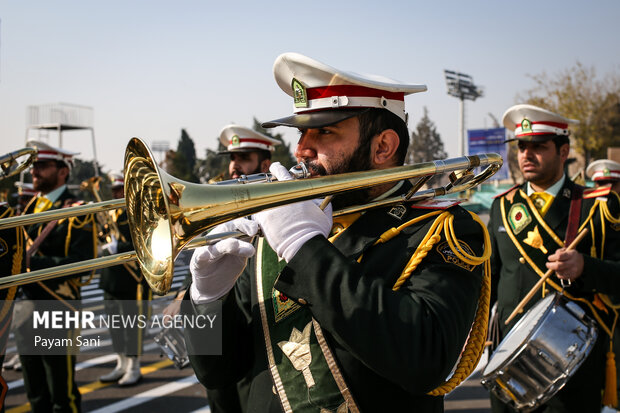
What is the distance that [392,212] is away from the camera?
1854mm

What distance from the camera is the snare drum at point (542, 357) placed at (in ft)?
9.73

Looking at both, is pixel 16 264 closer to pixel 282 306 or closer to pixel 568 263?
pixel 282 306

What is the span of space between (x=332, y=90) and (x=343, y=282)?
0.71m

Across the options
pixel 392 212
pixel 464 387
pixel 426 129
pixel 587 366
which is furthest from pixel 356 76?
pixel 426 129

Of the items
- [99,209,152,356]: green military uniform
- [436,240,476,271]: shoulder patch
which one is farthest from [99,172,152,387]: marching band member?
[436,240,476,271]: shoulder patch

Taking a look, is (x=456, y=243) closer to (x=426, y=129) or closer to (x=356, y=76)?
(x=356, y=76)

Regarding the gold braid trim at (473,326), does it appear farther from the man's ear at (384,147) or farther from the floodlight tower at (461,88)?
the floodlight tower at (461,88)

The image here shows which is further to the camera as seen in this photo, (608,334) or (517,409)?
(608,334)

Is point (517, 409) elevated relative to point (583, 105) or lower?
lower

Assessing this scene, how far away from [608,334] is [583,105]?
27.0 metres

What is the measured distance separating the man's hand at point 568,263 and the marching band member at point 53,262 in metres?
3.81

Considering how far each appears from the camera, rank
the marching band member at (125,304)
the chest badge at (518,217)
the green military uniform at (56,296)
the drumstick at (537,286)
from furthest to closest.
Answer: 1. the marching band member at (125,304)
2. the green military uniform at (56,296)
3. the chest badge at (518,217)
4. the drumstick at (537,286)

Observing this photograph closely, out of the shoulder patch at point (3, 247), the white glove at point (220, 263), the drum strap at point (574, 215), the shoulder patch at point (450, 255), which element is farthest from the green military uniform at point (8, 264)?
the drum strap at point (574, 215)

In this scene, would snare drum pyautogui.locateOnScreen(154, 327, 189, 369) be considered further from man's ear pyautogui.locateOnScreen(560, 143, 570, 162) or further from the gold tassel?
man's ear pyautogui.locateOnScreen(560, 143, 570, 162)
